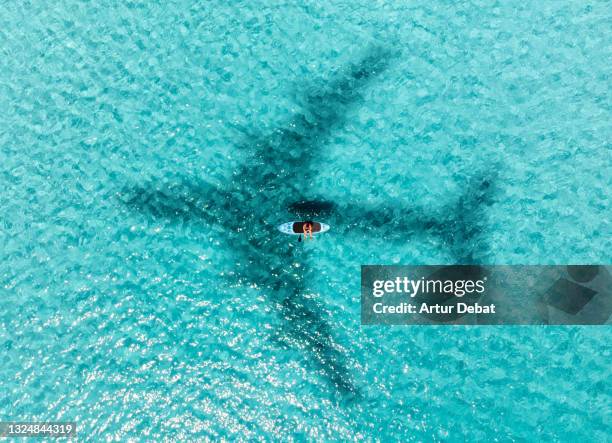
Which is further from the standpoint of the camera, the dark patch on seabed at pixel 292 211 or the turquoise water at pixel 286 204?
the dark patch on seabed at pixel 292 211

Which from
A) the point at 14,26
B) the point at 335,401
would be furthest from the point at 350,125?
the point at 14,26

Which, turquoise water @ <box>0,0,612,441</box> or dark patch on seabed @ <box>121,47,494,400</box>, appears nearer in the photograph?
turquoise water @ <box>0,0,612,441</box>

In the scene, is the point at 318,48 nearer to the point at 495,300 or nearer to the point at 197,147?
the point at 197,147

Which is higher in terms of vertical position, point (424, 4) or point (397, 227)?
point (424, 4)

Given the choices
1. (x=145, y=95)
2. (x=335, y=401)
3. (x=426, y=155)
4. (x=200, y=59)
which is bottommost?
(x=335, y=401)
